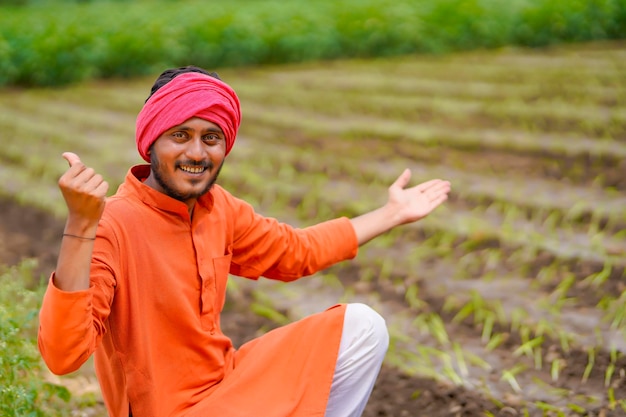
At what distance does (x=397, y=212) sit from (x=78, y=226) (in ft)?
4.09

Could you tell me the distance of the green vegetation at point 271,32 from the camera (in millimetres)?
10195

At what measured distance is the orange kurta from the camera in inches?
94.3

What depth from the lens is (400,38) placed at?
1120 centimetres

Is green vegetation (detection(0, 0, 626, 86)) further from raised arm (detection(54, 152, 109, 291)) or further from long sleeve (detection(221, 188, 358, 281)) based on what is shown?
raised arm (detection(54, 152, 109, 291))

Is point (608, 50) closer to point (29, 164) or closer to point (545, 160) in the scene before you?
point (545, 160)

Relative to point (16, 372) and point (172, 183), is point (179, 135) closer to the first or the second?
point (172, 183)

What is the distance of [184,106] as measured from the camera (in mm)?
2424

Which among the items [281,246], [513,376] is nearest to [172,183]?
[281,246]

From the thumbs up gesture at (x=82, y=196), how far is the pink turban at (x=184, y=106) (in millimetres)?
369

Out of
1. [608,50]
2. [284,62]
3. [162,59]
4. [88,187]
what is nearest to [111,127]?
[162,59]

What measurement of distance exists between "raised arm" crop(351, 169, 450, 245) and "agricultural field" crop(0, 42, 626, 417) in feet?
2.62

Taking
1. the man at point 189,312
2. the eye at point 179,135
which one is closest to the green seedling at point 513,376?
the man at point 189,312

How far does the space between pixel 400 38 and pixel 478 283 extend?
7131 mm

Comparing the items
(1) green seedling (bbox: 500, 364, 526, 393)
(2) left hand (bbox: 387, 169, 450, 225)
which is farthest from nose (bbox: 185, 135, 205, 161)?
(1) green seedling (bbox: 500, 364, 526, 393)
